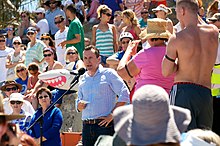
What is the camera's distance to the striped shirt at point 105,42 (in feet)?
38.3

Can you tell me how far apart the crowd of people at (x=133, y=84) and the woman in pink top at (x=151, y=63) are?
0.03 feet

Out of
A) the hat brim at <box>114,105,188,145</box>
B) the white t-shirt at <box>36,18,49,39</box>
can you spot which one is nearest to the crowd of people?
the hat brim at <box>114,105,188,145</box>

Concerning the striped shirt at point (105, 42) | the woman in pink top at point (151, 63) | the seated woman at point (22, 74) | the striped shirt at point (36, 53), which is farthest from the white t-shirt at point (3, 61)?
the woman in pink top at point (151, 63)

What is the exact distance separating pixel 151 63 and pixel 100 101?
1.10 meters

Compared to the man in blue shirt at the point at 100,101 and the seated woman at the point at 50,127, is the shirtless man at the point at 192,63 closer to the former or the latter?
the man in blue shirt at the point at 100,101

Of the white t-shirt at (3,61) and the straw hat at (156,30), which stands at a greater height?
the straw hat at (156,30)

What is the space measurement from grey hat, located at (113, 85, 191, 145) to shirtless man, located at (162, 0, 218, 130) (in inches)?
113

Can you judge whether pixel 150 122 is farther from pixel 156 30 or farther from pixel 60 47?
pixel 60 47

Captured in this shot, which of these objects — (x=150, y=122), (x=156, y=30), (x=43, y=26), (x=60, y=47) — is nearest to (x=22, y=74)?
(x=60, y=47)

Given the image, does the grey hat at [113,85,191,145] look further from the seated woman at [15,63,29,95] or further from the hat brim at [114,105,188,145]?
the seated woman at [15,63,29,95]

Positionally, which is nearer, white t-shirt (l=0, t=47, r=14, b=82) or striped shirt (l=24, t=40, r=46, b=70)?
striped shirt (l=24, t=40, r=46, b=70)

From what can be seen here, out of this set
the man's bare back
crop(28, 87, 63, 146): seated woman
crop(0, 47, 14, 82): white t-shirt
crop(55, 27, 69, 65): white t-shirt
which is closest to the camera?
the man's bare back

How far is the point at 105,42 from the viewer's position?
1172 centimetres

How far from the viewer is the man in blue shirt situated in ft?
24.5
